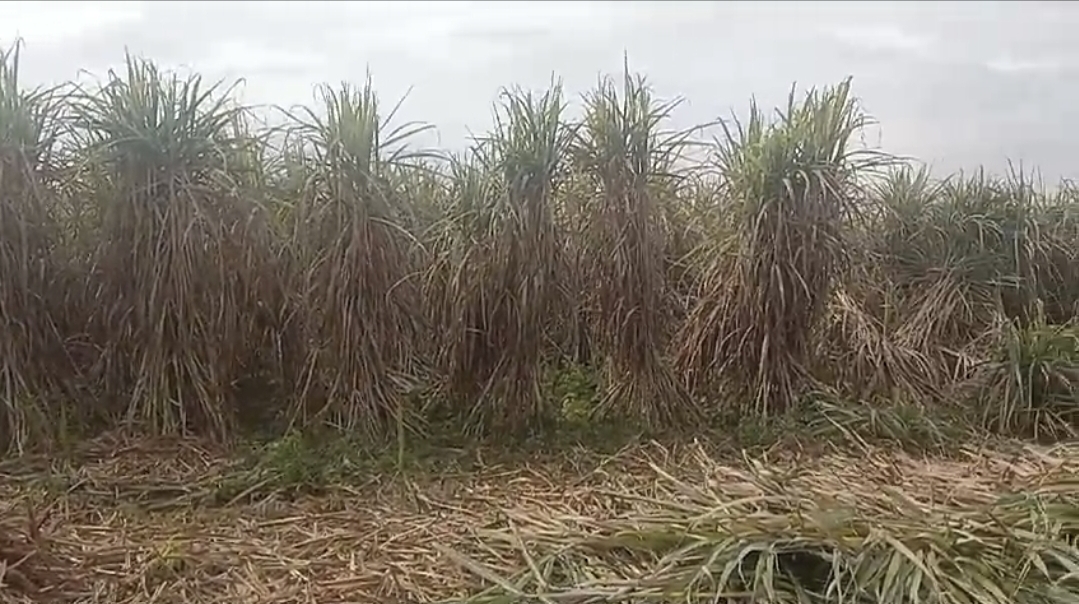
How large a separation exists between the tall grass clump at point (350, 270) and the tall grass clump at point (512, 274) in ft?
0.71

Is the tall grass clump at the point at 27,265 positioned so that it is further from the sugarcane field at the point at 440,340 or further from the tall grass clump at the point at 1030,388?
the tall grass clump at the point at 1030,388

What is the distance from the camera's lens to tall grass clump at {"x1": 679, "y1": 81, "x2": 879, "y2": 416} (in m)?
3.63

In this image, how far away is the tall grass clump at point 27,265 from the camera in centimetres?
319

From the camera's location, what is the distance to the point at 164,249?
3.25m

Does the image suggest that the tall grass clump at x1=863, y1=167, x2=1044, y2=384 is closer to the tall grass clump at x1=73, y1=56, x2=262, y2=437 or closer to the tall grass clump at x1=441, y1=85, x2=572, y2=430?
the tall grass clump at x1=441, y1=85, x2=572, y2=430

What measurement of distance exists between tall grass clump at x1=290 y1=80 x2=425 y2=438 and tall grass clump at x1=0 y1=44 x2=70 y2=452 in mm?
773

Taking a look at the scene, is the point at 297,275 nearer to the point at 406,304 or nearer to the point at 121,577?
the point at 406,304

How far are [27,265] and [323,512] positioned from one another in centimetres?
130

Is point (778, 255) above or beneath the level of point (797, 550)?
above

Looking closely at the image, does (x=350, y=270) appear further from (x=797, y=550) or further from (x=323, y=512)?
(x=797, y=550)

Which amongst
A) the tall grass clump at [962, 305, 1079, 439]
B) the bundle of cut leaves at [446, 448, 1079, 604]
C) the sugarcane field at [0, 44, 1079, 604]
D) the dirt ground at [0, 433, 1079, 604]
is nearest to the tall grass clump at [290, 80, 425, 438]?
the sugarcane field at [0, 44, 1079, 604]

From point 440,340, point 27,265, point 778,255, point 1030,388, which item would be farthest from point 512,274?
point 1030,388

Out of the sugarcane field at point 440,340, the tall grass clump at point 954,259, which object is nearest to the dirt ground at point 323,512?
the sugarcane field at point 440,340

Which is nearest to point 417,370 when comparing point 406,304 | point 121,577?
point 406,304
